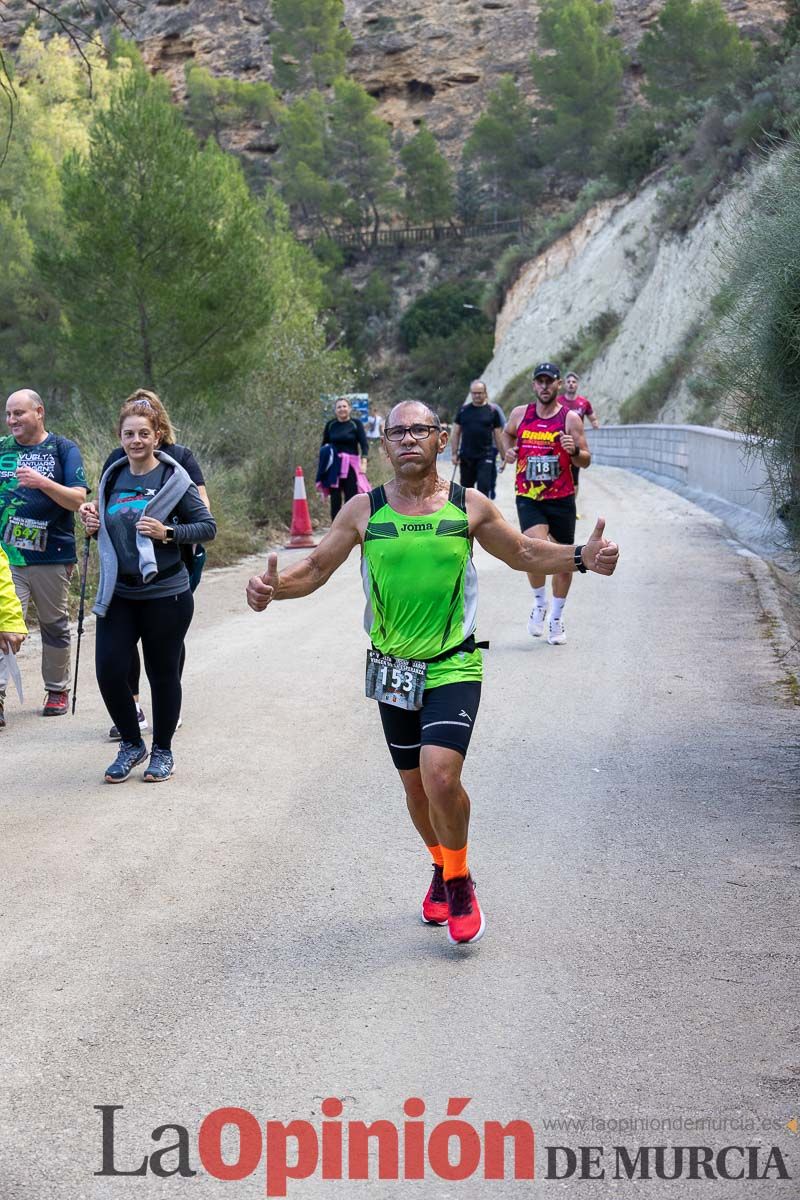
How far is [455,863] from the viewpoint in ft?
16.3

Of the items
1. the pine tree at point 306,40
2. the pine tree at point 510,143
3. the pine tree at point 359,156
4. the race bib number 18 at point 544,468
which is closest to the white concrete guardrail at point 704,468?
the race bib number 18 at point 544,468

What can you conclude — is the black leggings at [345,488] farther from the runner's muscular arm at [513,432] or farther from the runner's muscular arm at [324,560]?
the runner's muscular arm at [324,560]

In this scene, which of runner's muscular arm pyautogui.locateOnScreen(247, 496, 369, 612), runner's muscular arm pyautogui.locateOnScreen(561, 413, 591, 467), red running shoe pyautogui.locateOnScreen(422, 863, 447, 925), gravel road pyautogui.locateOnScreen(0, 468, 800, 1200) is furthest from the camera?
runner's muscular arm pyautogui.locateOnScreen(561, 413, 591, 467)

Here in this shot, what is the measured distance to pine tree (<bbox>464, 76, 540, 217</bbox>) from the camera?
7806 centimetres

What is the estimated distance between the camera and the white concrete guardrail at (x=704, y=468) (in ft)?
56.5

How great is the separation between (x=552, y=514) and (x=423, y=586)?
590 cm

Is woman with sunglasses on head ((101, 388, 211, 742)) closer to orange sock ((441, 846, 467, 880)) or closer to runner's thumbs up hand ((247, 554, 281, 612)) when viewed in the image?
runner's thumbs up hand ((247, 554, 281, 612))

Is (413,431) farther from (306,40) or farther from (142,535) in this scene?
(306,40)

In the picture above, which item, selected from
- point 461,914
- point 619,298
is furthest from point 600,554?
point 619,298

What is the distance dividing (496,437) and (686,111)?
40024 mm

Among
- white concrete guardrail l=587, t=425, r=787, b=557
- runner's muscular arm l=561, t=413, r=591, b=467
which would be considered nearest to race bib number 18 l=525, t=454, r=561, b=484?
runner's muscular arm l=561, t=413, r=591, b=467

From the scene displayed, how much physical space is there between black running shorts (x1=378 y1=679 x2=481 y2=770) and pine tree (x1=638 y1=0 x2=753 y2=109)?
6446 centimetres

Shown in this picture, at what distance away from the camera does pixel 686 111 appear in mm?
51188

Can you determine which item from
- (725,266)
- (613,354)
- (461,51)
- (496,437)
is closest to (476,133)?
(461,51)
